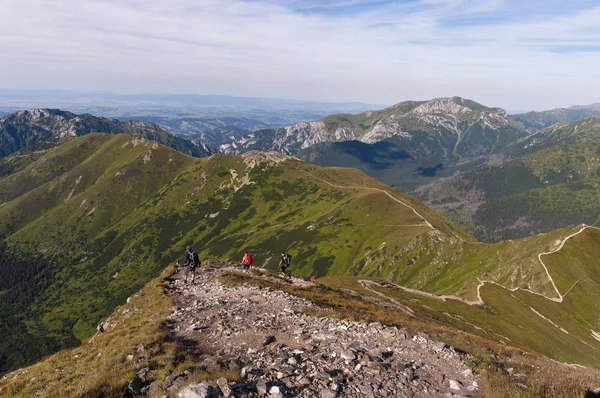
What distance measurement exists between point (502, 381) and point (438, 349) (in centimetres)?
487

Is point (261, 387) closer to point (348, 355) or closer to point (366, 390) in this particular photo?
point (366, 390)

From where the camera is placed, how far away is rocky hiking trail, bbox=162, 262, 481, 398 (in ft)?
55.5

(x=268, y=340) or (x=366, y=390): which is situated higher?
(x=366, y=390)

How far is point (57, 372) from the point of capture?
21.2 m

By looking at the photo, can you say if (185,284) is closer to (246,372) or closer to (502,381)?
(246,372)

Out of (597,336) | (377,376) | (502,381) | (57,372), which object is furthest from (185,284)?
(597,336)

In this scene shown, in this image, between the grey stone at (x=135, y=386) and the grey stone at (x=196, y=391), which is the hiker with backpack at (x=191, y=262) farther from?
the grey stone at (x=196, y=391)

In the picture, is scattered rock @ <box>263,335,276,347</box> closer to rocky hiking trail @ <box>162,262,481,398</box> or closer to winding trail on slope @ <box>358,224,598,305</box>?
rocky hiking trail @ <box>162,262,481,398</box>

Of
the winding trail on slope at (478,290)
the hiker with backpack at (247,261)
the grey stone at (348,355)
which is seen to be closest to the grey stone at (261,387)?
the grey stone at (348,355)

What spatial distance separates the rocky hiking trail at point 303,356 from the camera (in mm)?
16906

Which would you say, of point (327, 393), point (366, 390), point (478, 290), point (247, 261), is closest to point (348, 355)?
point (366, 390)

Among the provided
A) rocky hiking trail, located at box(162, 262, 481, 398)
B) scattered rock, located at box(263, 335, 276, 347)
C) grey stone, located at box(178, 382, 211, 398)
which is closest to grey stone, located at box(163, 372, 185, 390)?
rocky hiking trail, located at box(162, 262, 481, 398)

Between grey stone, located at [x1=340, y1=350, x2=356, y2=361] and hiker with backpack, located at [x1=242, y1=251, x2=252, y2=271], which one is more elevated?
grey stone, located at [x1=340, y1=350, x2=356, y2=361]

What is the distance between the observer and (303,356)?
67.4 ft
